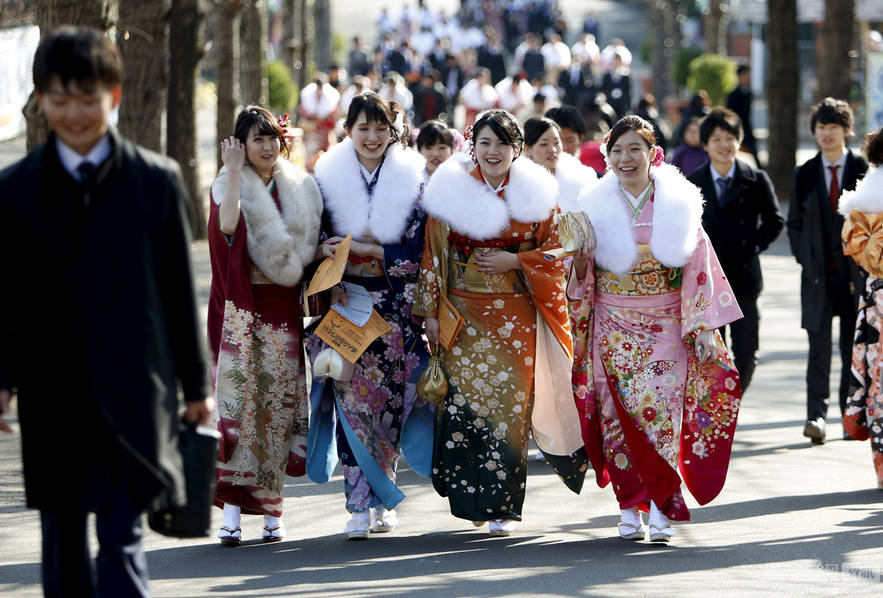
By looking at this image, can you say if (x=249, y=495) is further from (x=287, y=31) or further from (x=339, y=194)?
(x=287, y=31)

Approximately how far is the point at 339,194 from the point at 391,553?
1.57m

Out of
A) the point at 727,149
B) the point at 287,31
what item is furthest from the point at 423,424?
the point at 287,31

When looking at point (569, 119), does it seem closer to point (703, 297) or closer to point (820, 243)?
point (820, 243)

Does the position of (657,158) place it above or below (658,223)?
above

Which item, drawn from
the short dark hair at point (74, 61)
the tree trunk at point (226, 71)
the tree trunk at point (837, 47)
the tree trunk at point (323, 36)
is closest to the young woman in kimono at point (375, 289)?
the short dark hair at point (74, 61)

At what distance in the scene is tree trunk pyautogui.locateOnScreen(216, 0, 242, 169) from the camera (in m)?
16.1

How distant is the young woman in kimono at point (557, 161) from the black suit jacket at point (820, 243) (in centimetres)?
133

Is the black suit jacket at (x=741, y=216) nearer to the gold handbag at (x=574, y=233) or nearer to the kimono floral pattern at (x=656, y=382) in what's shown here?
the kimono floral pattern at (x=656, y=382)

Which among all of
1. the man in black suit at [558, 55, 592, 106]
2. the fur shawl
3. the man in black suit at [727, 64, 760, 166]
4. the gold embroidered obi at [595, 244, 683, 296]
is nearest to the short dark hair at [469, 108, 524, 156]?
the gold embroidered obi at [595, 244, 683, 296]

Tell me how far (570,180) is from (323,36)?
3557 centimetres

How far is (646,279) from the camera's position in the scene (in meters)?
6.14

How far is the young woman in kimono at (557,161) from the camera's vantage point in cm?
774

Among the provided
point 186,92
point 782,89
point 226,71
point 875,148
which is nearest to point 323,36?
point 782,89

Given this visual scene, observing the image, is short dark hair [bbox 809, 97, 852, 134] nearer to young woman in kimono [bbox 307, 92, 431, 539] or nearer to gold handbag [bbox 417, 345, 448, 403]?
young woman in kimono [bbox 307, 92, 431, 539]
